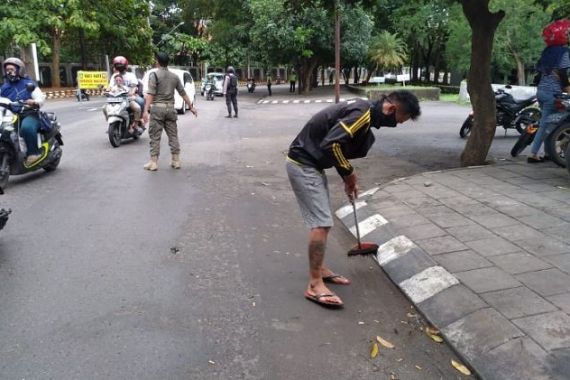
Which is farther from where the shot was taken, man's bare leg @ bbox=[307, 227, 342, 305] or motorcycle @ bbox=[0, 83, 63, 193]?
motorcycle @ bbox=[0, 83, 63, 193]

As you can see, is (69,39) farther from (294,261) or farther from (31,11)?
(294,261)

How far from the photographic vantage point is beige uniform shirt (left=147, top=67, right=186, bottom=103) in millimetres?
8234

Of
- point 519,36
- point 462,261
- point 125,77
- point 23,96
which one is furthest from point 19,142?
point 519,36

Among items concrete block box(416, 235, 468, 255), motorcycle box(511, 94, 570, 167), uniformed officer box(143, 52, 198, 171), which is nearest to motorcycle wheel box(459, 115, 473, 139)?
motorcycle box(511, 94, 570, 167)

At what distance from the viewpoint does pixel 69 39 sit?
1561 inches

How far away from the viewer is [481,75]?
799 centimetres

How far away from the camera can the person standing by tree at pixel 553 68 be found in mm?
7684

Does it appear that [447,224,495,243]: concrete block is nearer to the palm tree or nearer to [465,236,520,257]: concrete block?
[465,236,520,257]: concrete block

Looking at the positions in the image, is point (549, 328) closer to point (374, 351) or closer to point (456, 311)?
point (456, 311)

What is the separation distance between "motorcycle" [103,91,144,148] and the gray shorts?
781 centimetres

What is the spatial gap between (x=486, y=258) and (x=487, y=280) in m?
0.46

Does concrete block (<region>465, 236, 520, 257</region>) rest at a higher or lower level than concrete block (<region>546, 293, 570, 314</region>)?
higher

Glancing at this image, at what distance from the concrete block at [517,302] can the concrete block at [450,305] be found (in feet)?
0.30

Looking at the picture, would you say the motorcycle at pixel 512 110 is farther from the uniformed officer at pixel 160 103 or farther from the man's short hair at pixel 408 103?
the man's short hair at pixel 408 103
